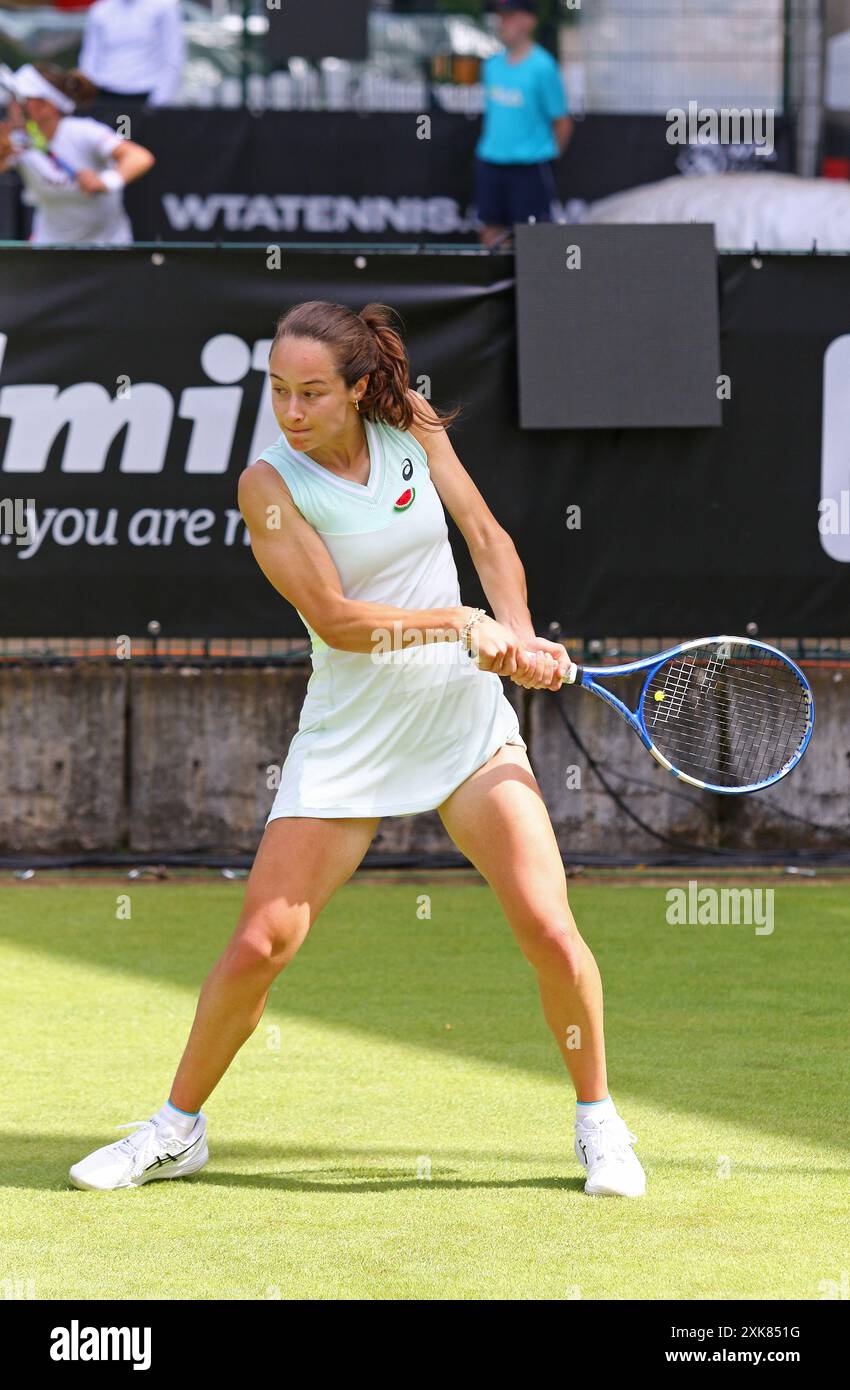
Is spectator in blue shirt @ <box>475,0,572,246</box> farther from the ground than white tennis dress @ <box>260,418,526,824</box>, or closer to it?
farther from the ground

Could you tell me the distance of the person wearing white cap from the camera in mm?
11523

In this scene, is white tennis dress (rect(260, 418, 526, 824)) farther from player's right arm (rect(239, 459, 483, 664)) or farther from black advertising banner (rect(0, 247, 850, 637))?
black advertising banner (rect(0, 247, 850, 637))

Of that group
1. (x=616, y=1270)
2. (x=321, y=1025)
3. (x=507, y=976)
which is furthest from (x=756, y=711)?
(x=616, y=1270)

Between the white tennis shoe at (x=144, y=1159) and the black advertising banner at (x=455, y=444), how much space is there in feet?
13.0

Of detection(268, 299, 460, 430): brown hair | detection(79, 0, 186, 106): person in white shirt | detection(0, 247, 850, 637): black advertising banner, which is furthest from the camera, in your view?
detection(79, 0, 186, 106): person in white shirt

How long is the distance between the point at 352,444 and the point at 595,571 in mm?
3997

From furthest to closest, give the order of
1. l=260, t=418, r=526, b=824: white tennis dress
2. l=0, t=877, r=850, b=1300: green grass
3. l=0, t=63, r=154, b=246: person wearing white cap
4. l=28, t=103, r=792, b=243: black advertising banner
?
l=28, t=103, r=792, b=243: black advertising banner, l=0, t=63, r=154, b=246: person wearing white cap, l=260, t=418, r=526, b=824: white tennis dress, l=0, t=877, r=850, b=1300: green grass

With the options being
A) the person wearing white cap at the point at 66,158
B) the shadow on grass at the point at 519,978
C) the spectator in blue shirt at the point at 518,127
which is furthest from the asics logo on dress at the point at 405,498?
the spectator in blue shirt at the point at 518,127

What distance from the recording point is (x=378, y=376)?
14.6 feet

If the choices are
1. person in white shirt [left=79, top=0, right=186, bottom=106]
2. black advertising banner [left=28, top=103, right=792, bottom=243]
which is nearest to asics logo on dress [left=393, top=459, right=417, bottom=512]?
black advertising banner [left=28, top=103, right=792, bottom=243]

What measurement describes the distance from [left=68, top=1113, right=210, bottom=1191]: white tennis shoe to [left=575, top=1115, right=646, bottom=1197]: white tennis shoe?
0.86 metres

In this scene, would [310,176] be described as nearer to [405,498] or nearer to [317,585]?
[405,498]

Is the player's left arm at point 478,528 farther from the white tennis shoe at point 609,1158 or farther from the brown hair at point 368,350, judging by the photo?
the white tennis shoe at point 609,1158

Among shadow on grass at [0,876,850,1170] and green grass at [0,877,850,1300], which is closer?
green grass at [0,877,850,1300]
